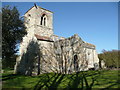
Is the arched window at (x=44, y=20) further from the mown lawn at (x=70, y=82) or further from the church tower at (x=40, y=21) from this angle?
the mown lawn at (x=70, y=82)

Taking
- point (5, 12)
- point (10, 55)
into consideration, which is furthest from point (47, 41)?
point (5, 12)

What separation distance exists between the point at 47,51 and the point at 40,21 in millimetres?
6002

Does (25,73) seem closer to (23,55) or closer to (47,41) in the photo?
(23,55)

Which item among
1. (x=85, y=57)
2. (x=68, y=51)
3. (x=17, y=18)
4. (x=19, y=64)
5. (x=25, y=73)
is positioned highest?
(x=17, y=18)

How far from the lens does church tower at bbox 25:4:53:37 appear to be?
1773 centimetres

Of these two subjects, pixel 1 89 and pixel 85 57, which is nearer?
pixel 1 89

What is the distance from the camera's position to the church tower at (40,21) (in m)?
17.7

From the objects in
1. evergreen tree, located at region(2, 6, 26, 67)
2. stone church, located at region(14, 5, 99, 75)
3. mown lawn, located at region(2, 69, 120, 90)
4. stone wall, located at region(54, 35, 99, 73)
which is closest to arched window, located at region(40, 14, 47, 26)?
stone church, located at region(14, 5, 99, 75)

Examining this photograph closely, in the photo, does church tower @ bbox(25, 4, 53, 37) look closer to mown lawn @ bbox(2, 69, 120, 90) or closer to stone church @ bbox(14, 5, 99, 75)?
stone church @ bbox(14, 5, 99, 75)

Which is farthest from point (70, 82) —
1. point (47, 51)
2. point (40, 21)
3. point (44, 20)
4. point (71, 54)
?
point (44, 20)

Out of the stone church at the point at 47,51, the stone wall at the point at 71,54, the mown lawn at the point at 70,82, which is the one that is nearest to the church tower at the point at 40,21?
the stone church at the point at 47,51

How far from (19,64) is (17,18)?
32.2 ft

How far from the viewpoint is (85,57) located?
1798cm

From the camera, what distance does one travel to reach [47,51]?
16.6 m
